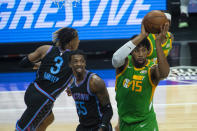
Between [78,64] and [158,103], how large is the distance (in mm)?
3394

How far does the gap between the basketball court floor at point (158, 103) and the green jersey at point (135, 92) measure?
2.14 metres

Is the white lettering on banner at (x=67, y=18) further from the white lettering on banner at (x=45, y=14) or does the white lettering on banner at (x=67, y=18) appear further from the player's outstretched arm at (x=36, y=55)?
the player's outstretched arm at (x=36, y=55)

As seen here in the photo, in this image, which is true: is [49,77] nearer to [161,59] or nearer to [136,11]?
[161,59]

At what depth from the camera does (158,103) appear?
22.2ft

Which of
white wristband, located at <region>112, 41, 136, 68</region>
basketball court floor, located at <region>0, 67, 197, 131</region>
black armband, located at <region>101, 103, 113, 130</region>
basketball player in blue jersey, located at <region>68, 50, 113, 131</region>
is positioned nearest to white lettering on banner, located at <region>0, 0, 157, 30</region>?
basketball court floor, located at <region>0, 67, 197, 131</region>

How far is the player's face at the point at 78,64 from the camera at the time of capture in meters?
3.71

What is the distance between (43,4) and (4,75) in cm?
235

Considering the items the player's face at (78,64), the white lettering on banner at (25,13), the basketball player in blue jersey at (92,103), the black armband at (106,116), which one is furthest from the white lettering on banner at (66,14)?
the black armband at (106,116)

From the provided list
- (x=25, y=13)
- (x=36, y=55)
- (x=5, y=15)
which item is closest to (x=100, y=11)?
(x=25, y=13)

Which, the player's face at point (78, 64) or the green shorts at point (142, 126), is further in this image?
the player's face at point (78, 64)

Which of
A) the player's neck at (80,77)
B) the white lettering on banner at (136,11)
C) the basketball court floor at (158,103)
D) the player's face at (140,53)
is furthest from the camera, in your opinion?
the white lettering on banner at (136,11)

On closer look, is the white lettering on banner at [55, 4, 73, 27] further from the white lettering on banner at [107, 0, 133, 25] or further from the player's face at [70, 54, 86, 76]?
the player's face at [70, 54, 86, 76]

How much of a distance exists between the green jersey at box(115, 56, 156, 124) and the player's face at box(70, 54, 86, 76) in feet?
1.36

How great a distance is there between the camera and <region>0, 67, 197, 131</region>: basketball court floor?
578cm
